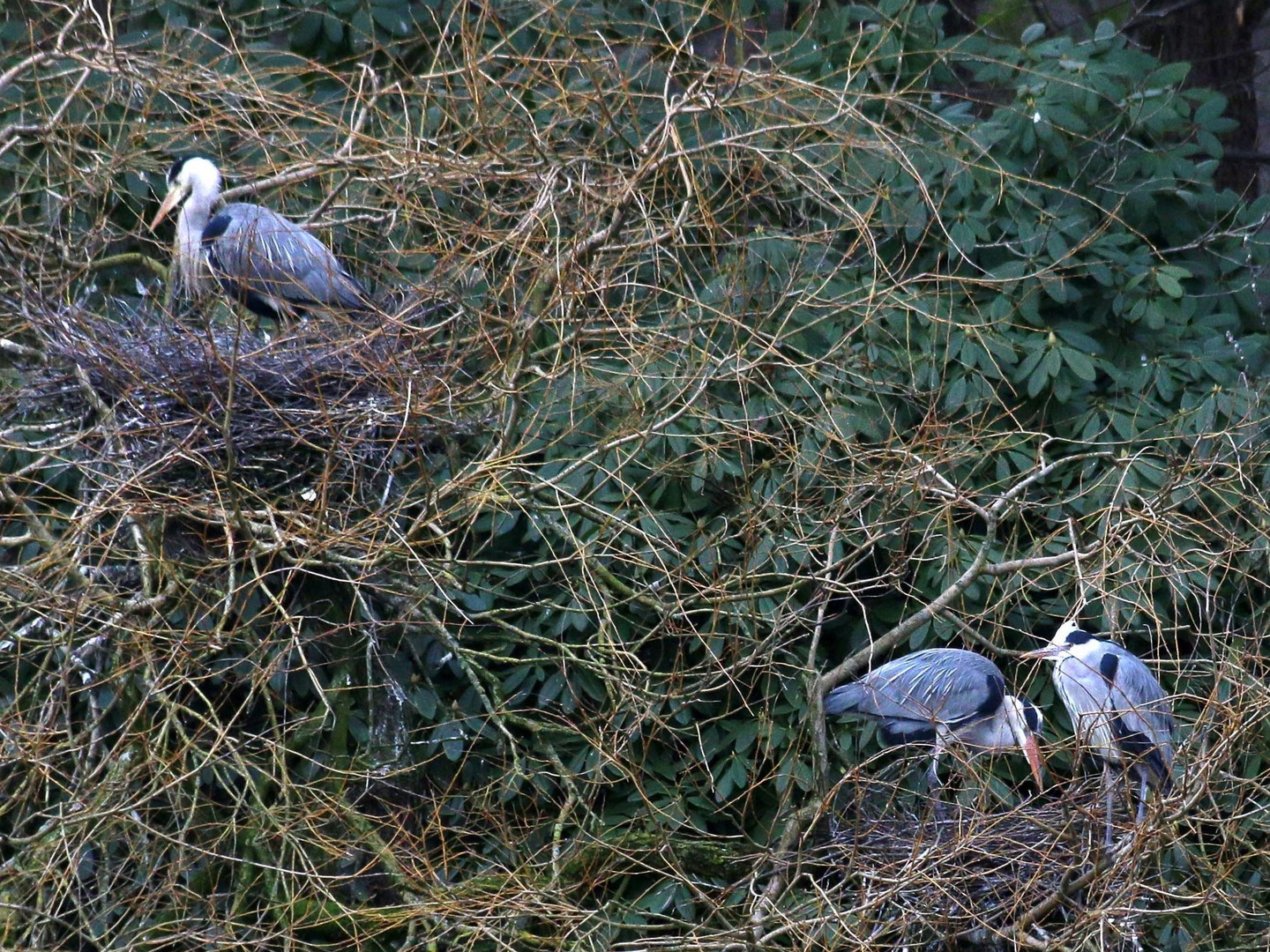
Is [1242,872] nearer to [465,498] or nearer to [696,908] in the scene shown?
[696,908]

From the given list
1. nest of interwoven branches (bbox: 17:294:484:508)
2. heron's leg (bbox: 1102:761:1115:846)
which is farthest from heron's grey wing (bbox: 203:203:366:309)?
heron's leg (bbox: 1102:761:1115:846)

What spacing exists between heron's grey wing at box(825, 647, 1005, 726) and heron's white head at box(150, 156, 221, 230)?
286 centimetres

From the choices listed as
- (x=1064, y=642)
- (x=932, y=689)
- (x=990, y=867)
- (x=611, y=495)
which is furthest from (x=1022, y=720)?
(x=611, y=495)

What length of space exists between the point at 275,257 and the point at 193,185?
46cm

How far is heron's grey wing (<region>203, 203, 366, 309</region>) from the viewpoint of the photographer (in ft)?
15.9

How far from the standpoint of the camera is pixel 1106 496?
4973 millimetres

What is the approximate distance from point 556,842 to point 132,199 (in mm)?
3245

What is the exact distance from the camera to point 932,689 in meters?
4.73

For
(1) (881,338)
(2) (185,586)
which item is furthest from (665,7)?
(2) (185,586)

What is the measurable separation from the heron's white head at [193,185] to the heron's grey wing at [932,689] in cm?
286

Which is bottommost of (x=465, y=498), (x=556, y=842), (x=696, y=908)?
(x=696, y=908)

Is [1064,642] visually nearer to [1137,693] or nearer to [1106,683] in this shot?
[1106,683]

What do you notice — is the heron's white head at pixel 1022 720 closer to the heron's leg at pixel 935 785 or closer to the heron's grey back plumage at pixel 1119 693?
the heron's grey back plumage at pixel 1119 693

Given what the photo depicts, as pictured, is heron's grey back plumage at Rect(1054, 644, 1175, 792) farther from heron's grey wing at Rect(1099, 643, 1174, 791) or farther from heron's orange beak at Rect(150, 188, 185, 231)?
heron's orange beak at Rect(150, 188, 185, 231)
